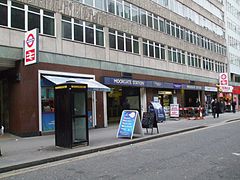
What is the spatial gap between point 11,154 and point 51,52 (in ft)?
28.6

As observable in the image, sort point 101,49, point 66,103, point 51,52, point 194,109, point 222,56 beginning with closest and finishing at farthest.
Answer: point 66,103, point 51,52, point 101,49, point 194,109, point 222,56

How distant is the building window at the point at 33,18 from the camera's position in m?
17.2

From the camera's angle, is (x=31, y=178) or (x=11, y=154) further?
(x=11, y=154)

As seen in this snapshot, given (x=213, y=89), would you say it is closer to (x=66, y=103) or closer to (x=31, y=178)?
(x=66, y=103)

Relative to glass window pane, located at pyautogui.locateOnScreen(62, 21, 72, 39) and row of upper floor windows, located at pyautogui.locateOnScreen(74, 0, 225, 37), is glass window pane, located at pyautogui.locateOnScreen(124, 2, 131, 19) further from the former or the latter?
glass window pane, located at pyautogui.locateOnScreen(62, 21, 72, 39)

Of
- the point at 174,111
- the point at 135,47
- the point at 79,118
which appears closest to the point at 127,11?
the point at 135,47

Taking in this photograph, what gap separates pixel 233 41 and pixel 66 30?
39.9 m

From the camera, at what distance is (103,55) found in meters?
21.9

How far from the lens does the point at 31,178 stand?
7.25 meters

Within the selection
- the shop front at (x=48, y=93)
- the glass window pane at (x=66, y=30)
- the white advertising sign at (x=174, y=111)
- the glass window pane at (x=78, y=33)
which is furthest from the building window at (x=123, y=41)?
the shop front at (x=48, y=93)

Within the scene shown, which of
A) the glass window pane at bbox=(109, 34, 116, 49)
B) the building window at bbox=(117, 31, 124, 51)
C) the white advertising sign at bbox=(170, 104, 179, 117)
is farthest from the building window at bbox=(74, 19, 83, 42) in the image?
the white advertising sign at bbox=(170, 104, 179, 117)

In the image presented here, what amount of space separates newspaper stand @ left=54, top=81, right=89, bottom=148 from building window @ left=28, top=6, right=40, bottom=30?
22.9ft

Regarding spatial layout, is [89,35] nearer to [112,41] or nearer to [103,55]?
[103,55]

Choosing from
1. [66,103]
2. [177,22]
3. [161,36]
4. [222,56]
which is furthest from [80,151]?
[222,56]
